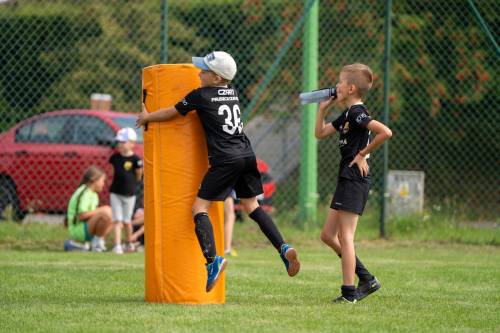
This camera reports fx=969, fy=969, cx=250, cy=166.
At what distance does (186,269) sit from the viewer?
6863 mm

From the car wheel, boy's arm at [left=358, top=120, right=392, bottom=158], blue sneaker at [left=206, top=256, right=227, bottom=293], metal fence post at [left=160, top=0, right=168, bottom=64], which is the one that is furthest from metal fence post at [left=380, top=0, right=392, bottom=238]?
blue sneaker at [left=206, top=256, right=227, bottom=293]

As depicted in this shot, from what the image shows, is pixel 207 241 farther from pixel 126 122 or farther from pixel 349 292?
pixel 126 122

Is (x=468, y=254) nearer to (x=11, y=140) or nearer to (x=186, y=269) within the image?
(x=186, y=269)

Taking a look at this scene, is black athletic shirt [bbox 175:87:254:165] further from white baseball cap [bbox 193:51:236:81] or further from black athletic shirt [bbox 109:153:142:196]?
black athletic shirt [bbox 109:153:142:196]

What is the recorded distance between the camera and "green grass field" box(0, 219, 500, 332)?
5789 millimetres

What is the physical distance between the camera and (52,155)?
13.9m

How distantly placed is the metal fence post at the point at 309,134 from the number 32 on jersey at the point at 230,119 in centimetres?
660

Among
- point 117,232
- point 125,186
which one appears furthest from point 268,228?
point 125,186

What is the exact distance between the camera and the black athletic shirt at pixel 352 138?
6.92 meters

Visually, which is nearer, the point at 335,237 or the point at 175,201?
the point at 175,201

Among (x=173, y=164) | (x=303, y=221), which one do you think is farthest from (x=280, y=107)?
(x=173, y=164)

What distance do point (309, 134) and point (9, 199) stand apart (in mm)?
4373

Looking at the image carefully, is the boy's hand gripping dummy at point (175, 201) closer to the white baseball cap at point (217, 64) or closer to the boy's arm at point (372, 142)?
the white baseball cap at point (217, 64)

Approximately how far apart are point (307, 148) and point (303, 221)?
1.04 m
